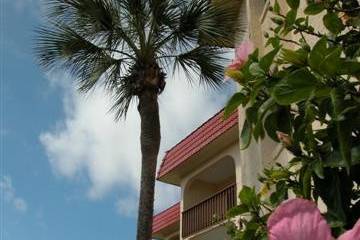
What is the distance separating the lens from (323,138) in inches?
75.9

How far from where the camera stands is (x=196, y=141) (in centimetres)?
1661

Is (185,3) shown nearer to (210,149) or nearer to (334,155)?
(210,149)

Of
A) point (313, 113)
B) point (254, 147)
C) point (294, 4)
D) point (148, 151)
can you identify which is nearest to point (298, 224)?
point (313, 113)

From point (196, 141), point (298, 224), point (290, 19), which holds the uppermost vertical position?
point (196, 141)

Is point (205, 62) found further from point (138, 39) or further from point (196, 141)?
point (196, 141)

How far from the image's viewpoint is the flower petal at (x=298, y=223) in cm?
103

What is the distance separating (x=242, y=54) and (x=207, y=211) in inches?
585

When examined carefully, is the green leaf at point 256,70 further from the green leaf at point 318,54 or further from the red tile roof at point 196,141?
the red tile roof at point 196,141

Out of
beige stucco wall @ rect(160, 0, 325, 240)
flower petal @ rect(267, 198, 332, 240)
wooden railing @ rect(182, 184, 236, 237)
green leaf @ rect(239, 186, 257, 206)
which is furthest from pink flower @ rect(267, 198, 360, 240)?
wooden railing @ rect(182, 184, 236, 237)

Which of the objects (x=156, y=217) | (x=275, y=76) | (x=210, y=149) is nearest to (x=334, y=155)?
(x=275, y=76)

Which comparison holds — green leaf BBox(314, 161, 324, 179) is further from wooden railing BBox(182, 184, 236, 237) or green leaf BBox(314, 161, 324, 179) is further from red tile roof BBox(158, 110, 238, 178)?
wooden railing BBox(182, 184, 236, 237)

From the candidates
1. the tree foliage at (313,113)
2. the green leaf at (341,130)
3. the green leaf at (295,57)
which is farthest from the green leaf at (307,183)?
the green leaf at (295,57)

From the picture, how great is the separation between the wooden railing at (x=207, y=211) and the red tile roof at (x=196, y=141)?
1355mm

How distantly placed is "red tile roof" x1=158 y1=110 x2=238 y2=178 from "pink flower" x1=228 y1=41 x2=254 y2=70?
12105 millimetres
